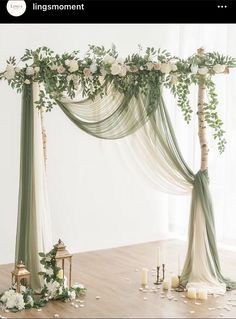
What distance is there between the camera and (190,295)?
416 cm

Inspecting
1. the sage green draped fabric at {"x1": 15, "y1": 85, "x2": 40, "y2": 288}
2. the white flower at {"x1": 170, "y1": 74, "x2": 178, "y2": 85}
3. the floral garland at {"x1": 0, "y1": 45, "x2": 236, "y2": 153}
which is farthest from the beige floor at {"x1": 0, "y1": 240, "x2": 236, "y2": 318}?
the white flower at {"x1": 170, "y1": 74, "x2": 178, "y2": 85}

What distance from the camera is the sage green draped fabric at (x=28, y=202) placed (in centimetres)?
427

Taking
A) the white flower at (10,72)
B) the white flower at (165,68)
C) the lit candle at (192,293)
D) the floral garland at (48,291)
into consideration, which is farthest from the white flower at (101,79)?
the lit candle at (192,293)

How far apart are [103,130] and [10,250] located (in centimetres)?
190

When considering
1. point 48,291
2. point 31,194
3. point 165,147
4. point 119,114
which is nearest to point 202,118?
point 165,147

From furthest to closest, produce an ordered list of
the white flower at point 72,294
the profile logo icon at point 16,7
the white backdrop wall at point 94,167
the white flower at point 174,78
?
1. the white backdrop wall at point 94,167
2. the white flower at point 174,78
3. the white flower at point 72,294
4. the profile logo icon at point 16,7

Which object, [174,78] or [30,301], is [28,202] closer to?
[30,301]

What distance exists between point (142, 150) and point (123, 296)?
1.21m

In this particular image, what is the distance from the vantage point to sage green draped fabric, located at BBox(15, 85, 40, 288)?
14.0 feet

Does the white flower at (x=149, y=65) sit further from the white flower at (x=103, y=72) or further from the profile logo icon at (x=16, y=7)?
the profile logo icon at (x=16, y=7)

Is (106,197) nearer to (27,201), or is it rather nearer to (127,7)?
(27,201)

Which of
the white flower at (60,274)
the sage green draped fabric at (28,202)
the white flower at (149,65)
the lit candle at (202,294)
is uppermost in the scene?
the white flower at (149,65)

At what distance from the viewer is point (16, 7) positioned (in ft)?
12.3

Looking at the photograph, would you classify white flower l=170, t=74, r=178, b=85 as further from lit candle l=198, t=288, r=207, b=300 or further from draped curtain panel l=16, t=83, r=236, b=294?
lit candle l=198, t=288, r=207, b=300
